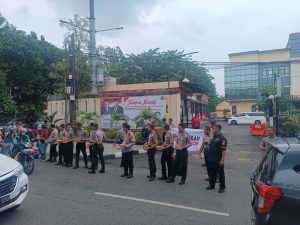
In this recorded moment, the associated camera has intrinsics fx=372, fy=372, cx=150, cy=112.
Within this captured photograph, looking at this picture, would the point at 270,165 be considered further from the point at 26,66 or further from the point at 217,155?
the point at 26,66

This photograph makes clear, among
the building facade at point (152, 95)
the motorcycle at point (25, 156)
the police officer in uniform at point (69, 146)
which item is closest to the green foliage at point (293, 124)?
the building facade at point (152, 95)

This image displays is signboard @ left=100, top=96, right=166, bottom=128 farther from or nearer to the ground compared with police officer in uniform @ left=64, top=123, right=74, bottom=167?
farther from the ground

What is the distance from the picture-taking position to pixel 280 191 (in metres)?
3.61

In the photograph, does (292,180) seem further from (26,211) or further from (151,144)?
(151,144)

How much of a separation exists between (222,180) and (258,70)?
63.8 metres

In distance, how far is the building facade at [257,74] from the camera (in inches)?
2635

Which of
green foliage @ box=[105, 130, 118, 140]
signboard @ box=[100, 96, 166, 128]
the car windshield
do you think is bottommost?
green foliage @ box=[105, 130, 118, 140]

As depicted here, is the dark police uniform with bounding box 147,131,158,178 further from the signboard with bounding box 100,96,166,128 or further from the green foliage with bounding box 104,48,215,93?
the green foliage with bounding box 104,48,215,93

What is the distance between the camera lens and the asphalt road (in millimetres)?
6434

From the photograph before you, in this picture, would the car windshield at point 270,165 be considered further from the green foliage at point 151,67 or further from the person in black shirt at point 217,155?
the green foliage at point 151,67

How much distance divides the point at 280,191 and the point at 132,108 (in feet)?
62.7

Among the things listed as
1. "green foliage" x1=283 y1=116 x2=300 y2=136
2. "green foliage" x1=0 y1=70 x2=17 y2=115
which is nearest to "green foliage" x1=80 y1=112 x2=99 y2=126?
"green foliage" x1=0 y1=70 x2=17 y2=115

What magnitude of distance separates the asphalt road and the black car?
103 inches

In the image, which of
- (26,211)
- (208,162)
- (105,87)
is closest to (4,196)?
(26,211)
